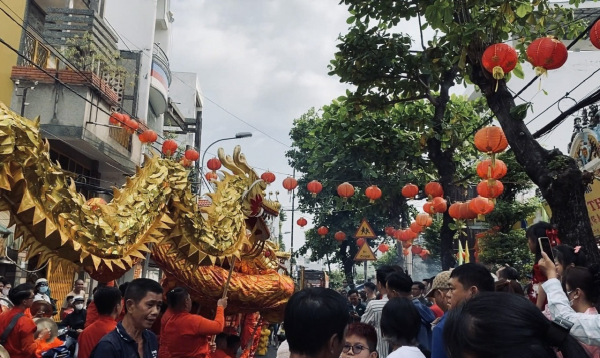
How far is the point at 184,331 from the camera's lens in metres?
4.06

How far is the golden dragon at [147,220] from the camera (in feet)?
9.53

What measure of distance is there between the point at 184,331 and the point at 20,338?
4.62ft

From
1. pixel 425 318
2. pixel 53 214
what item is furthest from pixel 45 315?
pixel 425 318

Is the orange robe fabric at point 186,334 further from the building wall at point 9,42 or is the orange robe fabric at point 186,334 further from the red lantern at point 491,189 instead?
the building wall at point 9,42

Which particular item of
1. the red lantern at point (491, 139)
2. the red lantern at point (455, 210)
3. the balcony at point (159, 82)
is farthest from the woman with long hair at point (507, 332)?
the balcony at point (159, 82)

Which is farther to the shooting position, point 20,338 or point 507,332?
point 20,338

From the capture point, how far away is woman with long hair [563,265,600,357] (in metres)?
2.89

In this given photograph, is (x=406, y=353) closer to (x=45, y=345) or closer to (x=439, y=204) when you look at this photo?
(x=45, y=345)

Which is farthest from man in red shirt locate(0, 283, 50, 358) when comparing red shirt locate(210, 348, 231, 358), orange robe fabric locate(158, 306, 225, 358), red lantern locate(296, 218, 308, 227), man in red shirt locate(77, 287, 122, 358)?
red lantern locate(296, 218, 308, 227)

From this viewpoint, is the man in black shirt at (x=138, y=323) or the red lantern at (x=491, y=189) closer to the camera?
the man in black shirt at (x=138, y=323)

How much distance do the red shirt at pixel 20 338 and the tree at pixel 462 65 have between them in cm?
518

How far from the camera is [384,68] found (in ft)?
30.6

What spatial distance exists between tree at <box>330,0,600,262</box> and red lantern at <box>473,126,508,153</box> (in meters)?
0.37

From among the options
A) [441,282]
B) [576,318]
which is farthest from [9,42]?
[576,318]
